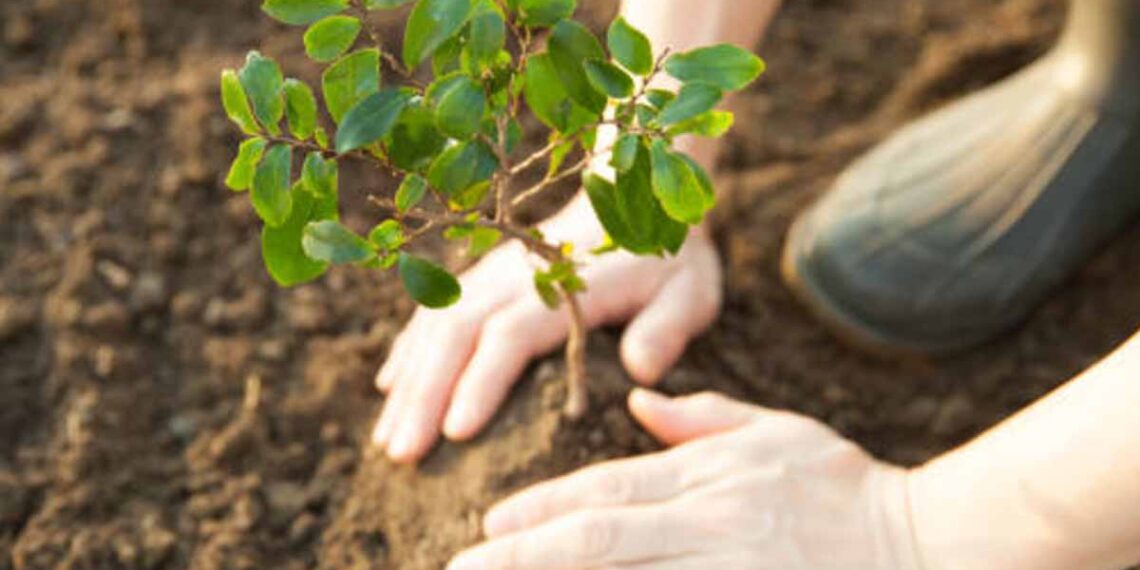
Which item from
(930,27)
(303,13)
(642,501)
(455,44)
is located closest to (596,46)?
(455,44)

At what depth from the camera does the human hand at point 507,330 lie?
64.7 inches

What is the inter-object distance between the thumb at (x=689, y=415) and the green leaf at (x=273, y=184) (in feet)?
2.15

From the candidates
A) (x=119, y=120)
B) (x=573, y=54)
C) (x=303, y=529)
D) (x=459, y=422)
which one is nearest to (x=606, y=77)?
(x=573, y=54)

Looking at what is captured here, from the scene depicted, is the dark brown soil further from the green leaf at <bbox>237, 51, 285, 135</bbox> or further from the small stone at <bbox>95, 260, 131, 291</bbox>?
the green leaf at <bbox>237, 51, 285, 135</bbox>

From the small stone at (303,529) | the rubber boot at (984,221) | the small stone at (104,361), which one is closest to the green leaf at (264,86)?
the small stone at (303,529)

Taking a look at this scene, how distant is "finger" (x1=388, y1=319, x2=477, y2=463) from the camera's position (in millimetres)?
1646

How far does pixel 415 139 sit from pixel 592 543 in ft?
1.80

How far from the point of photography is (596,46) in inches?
41.3

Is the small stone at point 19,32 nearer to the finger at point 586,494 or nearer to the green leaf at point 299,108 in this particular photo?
the finger at point 586,494

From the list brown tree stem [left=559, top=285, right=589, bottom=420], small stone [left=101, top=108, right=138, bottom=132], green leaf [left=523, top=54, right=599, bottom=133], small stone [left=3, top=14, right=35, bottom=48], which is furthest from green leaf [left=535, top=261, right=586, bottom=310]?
small stone [left=3, top=14, right=35, bottom=48]

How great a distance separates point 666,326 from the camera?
1.71 meters

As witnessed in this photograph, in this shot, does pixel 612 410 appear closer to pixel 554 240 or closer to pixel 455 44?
pixel 554 240

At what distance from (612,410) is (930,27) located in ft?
3.29

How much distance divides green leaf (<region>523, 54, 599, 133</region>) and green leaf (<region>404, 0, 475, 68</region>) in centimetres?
9
